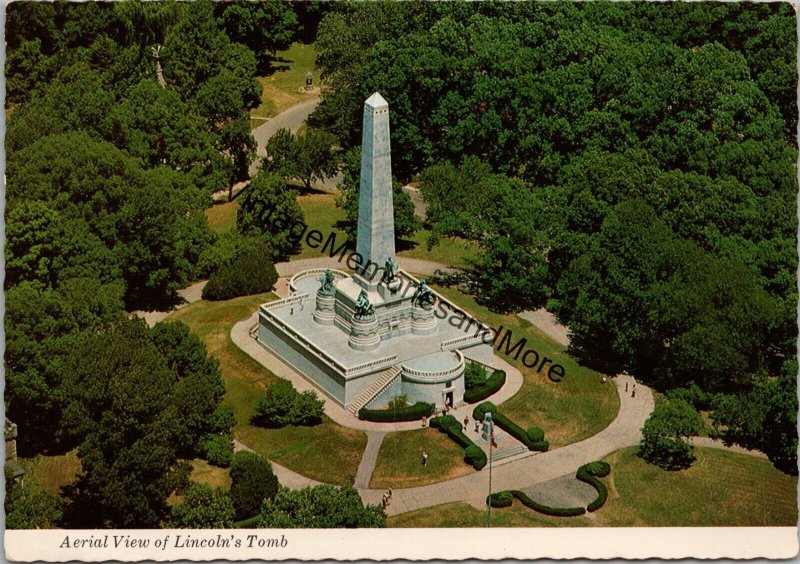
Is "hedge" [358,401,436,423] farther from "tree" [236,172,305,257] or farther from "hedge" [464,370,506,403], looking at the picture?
"tree" [236,172,305,257]

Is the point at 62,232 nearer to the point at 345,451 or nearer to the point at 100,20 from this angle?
the point at 345,451

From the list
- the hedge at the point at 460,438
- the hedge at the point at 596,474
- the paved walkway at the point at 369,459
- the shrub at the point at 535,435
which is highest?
the hedge at the point at 596,474

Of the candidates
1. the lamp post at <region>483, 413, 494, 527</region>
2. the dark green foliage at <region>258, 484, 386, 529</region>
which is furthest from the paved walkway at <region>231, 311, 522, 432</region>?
the dark green foliage at <region>258, 484, 386, 529</region>

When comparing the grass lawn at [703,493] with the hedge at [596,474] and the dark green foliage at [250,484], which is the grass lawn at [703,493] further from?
the dark green foliage at [250,484]

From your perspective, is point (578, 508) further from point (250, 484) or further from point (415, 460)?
point (250, 484)

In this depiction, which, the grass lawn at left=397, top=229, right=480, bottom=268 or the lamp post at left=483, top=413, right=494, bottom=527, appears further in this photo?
the grass lawn at left=397, top=229, right=480, bottom=268

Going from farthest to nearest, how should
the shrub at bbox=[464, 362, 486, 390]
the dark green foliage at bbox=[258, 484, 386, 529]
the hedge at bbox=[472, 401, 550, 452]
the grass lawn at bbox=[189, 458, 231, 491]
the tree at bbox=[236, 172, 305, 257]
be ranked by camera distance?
the tree at bbox=[236, 172, 305, 257] < the shrub at bbox=[464, 362, 486, 390] < the hedge at bbox=[472, 401, 550, 452] < the grass lawn at bbox=[189, 458, 231, 491] < the dark green foliage at bbox=[258, 484, 386, 529]

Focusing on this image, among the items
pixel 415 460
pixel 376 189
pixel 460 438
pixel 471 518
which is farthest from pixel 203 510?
pixel 376 189

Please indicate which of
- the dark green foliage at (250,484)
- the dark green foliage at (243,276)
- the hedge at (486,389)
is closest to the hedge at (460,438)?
the hedge at (486,389)
